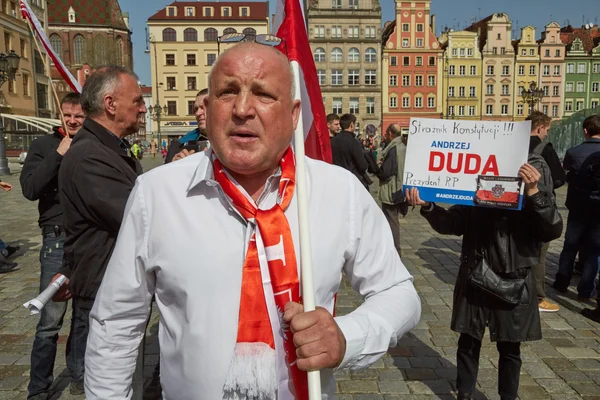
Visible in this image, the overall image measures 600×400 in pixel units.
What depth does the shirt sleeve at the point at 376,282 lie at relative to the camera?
167cm

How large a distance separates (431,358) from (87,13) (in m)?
84.5

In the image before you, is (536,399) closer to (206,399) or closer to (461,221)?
(461,221)

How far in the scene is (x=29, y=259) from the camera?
336 inches

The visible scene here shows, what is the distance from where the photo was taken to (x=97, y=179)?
276cm

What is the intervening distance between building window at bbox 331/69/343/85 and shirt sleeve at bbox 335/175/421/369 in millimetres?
65561

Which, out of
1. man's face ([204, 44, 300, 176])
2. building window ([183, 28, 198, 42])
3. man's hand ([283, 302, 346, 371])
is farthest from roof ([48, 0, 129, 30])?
man's hand ([283, 302, 346, 371])

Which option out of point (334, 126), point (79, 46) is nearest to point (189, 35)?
point (79, 46)

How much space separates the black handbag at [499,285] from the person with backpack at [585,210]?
10.8ft

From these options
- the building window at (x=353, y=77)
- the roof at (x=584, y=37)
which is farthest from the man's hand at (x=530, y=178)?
the roof at (x=584, y=37)

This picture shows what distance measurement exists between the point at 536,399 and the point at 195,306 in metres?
3.23

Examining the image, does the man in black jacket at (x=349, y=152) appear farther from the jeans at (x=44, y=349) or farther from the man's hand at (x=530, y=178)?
the jeans at (x=44, y=349)

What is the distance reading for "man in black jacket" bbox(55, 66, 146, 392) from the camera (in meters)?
2.75

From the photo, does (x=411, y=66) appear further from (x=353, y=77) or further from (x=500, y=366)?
(x=500, y=366)

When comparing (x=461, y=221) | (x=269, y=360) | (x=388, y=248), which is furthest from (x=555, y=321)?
(x=269, y=360)
